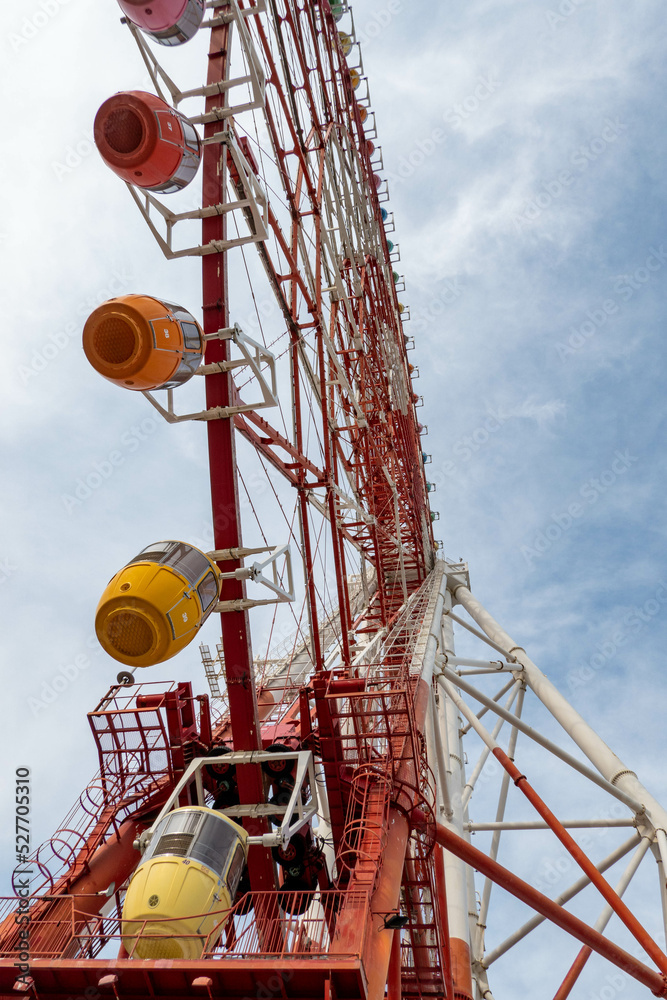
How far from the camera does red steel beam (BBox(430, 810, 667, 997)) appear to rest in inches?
435

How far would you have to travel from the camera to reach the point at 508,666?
1903 cm

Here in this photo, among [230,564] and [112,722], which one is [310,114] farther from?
[112,722]

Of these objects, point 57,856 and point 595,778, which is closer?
point 57,856

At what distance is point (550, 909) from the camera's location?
36.4 feet

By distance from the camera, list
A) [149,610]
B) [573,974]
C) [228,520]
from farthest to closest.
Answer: [573,974], [228,520], [149,610]

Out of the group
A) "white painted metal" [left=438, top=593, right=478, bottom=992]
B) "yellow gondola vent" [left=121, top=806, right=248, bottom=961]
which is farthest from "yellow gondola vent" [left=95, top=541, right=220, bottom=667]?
"white painted metal" [left=438, top=593, right=478, bottom=992]

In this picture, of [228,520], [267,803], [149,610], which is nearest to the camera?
[149,610]

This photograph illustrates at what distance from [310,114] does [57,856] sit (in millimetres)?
17190

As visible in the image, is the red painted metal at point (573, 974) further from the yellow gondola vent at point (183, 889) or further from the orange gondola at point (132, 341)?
the orange gondola at point (132, 341)

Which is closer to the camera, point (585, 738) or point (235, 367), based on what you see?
point (235, 367)

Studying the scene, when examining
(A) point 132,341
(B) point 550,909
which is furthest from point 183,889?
(B) point 550,909

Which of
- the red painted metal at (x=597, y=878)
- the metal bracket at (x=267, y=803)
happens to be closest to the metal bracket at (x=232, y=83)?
the metal bracket at (x=267, y=803)

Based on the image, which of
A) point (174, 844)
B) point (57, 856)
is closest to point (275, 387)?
point (174, 844)

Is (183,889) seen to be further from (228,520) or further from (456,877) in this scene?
(456,877)
